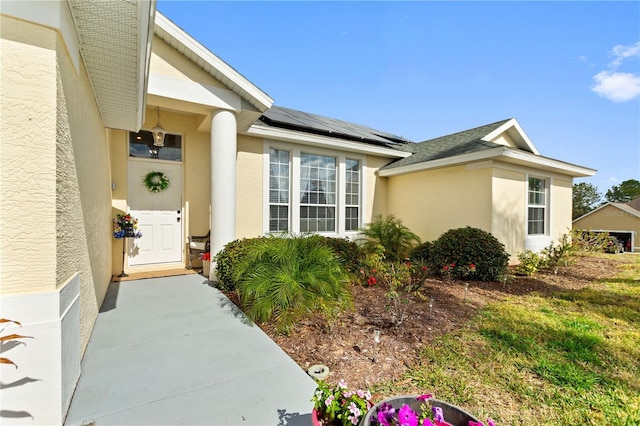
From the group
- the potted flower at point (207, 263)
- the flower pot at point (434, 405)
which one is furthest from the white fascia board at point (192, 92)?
the flower pot at point (434, 405)

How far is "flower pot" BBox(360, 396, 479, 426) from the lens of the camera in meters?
1.40

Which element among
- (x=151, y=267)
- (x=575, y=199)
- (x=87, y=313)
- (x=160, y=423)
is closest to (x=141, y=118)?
(x=87, y=313)

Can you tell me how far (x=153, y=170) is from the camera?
19.8ft

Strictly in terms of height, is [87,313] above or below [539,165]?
below

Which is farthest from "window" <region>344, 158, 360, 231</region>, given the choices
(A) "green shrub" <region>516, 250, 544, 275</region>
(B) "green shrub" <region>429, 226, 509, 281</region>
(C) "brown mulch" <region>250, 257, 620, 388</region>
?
(A) "green shrub" <region>516, 250, 544, 275</region>

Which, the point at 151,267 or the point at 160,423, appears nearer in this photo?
the point at 160,423

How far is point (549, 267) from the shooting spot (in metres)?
7.23

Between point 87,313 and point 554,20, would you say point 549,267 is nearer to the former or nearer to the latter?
point 554,20

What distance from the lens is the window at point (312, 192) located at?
710 centimetres

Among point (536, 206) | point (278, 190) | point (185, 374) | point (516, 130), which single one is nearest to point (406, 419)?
point (185, 374)

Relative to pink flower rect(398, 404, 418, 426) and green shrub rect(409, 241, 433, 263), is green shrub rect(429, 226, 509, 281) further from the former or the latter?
pink flower rect(398, 404, 418, 426)

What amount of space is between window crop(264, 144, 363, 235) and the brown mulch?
290 centimetres

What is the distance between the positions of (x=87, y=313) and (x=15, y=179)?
5.93 feet

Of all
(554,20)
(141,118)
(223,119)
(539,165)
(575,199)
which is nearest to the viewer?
(141,118)
